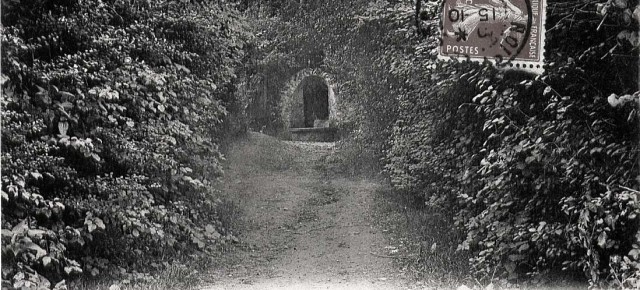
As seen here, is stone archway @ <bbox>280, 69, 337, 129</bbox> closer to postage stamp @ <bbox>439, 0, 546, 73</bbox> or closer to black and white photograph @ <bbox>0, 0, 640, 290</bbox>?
black and white photograph @ <bbox>0, 0, 640, 290</bbox>

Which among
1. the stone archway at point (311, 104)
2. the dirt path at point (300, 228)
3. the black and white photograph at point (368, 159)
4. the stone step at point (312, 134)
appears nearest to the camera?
the black and white photograph at point (368, 159)

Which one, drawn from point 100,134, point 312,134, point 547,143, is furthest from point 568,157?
point 312,134

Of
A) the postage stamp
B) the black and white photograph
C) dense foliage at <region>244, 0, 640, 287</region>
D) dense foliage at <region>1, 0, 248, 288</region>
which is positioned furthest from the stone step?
the postage stamp

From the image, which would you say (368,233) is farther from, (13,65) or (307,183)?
(13,65)

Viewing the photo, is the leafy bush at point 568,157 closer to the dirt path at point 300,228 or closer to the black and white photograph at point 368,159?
the black and white photograph at point 368,159

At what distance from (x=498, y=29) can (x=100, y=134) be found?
3.69 m

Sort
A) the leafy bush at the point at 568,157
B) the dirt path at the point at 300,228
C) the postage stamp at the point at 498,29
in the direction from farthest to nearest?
the dirt path at the point at 300,228 < the postage stamp at the point at 498,29 < the leafy bush at the point at 568,157

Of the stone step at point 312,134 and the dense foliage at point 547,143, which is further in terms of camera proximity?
the stone step at point 312,134

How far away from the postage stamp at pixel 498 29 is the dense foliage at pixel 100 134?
9.73 feet

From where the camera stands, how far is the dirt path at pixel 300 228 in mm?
5941

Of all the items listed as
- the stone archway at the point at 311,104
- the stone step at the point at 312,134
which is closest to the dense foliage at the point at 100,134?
the stone step at the point at 312,134

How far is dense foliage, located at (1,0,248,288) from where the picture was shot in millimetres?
4258

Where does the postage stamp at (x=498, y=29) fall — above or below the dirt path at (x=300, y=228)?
above

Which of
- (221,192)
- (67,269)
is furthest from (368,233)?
(67,269)
